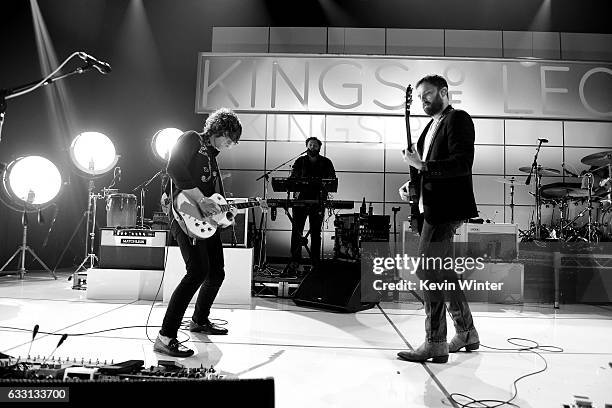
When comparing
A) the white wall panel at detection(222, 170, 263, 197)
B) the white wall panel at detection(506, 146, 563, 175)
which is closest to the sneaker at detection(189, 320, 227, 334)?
the white wall panel at detection(222, 170, 263, 197)

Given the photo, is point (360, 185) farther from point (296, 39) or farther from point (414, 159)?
point (414, 159)

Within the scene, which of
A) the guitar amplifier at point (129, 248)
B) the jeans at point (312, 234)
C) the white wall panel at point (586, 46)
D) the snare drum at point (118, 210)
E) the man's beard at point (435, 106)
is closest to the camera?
Answer: the man's beard at point (435, 106)

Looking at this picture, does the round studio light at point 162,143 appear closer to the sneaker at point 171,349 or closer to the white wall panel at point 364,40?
the white wall panel at point 364,40

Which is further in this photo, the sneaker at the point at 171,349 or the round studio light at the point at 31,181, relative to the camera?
the round studio light at the point at 31,181

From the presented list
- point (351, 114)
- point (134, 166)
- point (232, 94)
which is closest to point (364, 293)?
point (351, 114)

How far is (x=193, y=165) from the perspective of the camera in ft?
9.23

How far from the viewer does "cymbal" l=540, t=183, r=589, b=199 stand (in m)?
6.38

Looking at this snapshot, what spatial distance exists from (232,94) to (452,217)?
18.8 feet

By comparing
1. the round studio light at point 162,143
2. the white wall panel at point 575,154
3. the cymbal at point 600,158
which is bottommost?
the cymbal at point 600,158

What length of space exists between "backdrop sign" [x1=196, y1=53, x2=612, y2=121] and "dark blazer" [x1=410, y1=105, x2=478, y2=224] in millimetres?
5054

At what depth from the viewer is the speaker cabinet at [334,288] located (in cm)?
432

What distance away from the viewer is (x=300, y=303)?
4.60 metres

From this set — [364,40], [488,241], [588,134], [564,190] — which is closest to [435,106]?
[488,241]

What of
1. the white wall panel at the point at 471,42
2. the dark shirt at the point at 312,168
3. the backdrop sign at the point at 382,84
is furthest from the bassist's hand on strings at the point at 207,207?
the white wall panel at the point at 471,42
